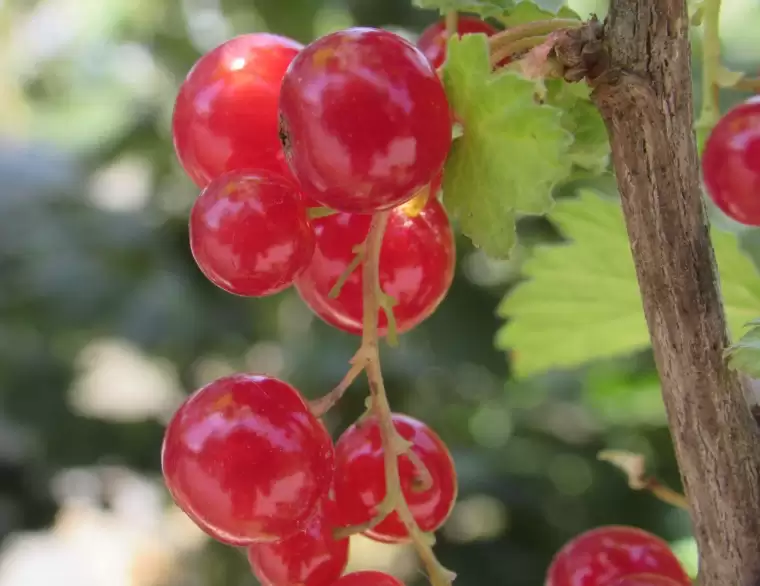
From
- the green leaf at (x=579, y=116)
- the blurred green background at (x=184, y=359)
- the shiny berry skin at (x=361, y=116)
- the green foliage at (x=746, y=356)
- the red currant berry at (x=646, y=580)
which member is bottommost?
the blurred green background at (x=184, y=359)

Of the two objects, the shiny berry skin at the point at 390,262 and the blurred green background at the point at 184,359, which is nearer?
the shiny berry skin at the point at 390,262

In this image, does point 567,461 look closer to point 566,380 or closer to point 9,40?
point 566,380

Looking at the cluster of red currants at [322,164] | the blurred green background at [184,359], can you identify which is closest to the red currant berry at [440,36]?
the cluster of red currants at [322,164]

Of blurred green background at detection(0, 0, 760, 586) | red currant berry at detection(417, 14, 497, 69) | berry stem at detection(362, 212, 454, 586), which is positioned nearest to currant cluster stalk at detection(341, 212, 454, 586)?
berry stem at detection(362, 212, 454, 586)

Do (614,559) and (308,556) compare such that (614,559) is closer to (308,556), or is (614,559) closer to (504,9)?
(308,556)

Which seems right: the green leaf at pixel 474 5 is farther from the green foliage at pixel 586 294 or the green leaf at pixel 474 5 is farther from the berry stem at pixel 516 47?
the green foliage at pixel 586 294

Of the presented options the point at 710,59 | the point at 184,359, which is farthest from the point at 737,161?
the point at 184,359

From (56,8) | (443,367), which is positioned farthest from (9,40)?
(443,367)

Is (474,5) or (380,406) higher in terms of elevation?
(474,5)
